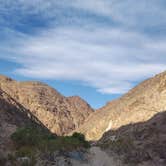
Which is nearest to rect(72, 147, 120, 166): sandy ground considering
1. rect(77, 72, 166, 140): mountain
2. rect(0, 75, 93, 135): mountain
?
rect(77, 72, 166, 140): mountain

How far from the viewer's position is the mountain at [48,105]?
365 feet

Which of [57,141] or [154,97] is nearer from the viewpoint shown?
[57,141]

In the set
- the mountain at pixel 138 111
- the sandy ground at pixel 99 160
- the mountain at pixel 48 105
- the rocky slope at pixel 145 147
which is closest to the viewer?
the sandy ground at pixel 99 160

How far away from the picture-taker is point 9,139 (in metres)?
34.2

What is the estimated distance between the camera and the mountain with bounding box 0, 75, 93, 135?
365 ft

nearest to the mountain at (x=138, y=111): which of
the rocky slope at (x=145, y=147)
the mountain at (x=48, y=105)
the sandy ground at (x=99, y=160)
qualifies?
the rocky slope at (x=145, y=147)

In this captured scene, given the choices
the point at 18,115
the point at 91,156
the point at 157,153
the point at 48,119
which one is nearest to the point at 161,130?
the point at 157,153

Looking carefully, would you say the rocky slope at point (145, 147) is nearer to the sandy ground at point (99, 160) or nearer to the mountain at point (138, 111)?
the sandy ground at point (99, 160)

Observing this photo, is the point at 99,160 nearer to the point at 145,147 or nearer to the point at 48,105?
the point at 145,147

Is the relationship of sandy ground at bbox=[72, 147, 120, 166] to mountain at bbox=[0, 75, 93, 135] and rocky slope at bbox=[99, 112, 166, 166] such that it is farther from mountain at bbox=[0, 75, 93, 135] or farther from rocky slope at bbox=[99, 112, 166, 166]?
mountain at bbox=[0, 75, 93, 135]

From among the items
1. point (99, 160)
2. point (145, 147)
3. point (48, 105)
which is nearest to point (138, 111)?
point (145, 147)

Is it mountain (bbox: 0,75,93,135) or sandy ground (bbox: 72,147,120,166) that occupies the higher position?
mountain (bbox: 0,75,93,135)

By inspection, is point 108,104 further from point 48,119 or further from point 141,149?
point 141,149

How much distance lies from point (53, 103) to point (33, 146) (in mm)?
88588
